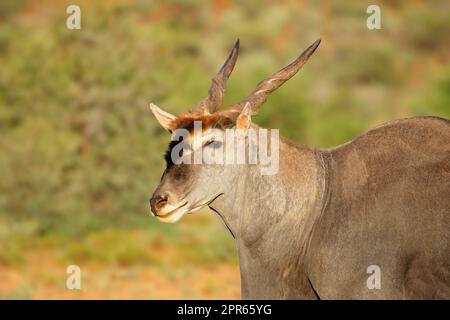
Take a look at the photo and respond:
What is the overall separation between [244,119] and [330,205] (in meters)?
0.92

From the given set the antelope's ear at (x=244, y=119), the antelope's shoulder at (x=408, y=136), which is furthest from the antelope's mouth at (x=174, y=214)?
the antelope's shoulder at (x=408, y=136)

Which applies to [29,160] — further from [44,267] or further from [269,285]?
[269,285]

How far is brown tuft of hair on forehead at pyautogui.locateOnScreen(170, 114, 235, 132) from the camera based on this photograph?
19.7 ft

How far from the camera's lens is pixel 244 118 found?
602 centimetres

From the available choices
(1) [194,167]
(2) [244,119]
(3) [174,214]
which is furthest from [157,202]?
Result: (2) [244,119]

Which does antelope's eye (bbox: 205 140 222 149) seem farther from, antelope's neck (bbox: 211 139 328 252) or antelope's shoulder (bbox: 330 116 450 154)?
antelope's shoulder (bbox: 330 116 450 154)

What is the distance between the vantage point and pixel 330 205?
20.4 ft

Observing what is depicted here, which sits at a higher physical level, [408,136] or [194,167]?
[408,136]

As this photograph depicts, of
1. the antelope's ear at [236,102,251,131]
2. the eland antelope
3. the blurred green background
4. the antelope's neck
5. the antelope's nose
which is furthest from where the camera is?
the blurred green background

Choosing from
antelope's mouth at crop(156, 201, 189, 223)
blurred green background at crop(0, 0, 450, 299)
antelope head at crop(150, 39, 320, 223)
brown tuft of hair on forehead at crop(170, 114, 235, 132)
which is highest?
blurred green background at crop(0, 0, 450, 299)

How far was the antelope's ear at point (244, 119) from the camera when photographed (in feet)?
19.7

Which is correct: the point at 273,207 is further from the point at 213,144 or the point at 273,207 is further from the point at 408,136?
the point at 408,136

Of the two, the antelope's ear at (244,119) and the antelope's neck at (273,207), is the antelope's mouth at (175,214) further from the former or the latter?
the antelope's ear at (244,119)

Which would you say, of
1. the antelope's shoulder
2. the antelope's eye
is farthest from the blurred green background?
the antelope's eye
